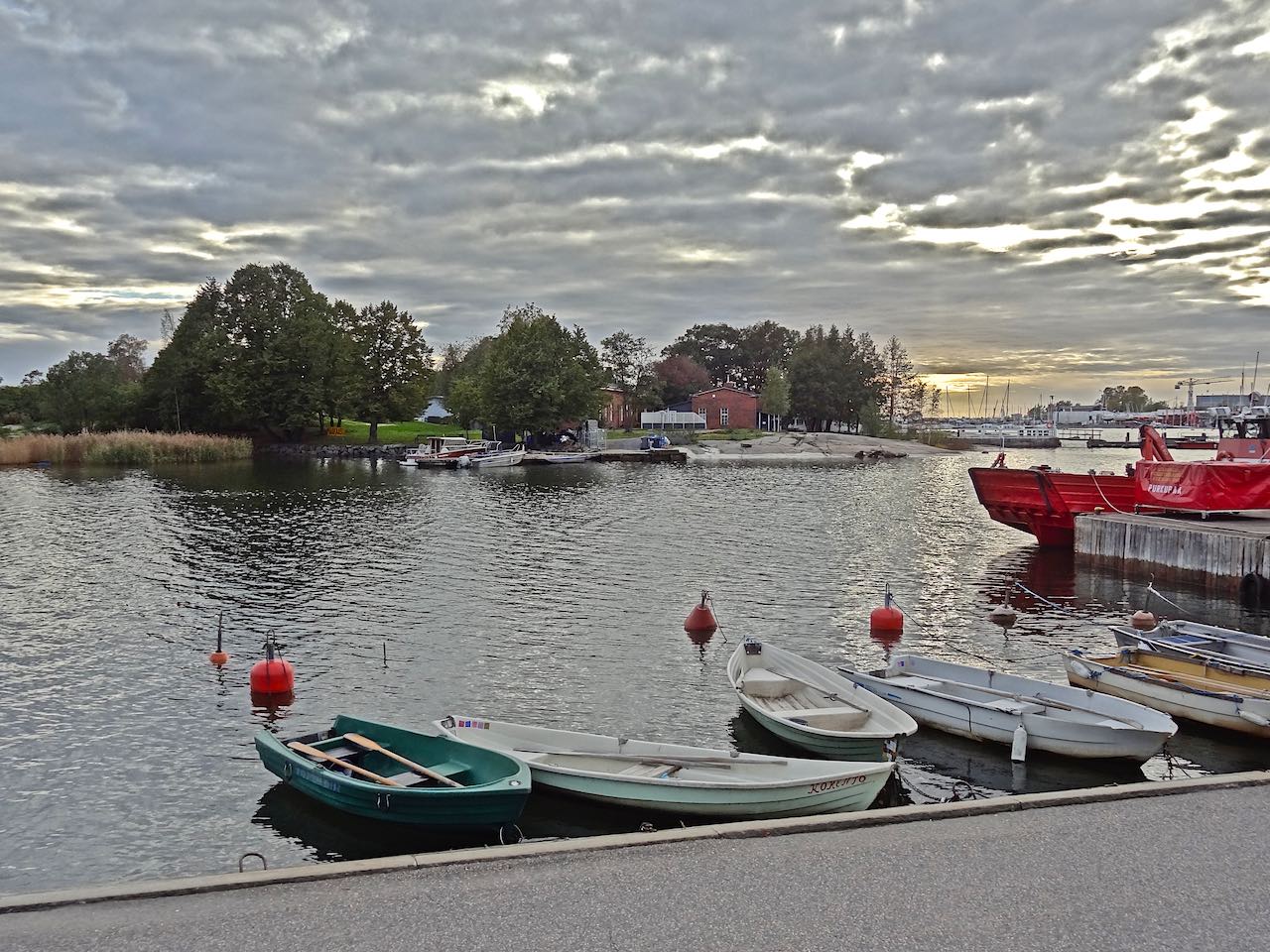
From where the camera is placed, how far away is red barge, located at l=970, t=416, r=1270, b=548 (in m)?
35.8

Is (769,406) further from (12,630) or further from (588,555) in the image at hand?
(12,630)

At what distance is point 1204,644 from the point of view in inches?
755

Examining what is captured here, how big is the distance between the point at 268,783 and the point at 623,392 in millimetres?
140745

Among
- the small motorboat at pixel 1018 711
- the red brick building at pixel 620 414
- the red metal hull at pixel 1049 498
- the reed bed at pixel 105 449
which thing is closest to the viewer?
the small motorboat at pixel 1018 711

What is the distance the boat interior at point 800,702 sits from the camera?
1532 cm

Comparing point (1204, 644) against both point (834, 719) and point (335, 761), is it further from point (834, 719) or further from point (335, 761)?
point (335, 761)

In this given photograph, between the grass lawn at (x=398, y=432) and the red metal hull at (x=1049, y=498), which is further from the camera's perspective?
the grass lawn at (x=398, y=432)

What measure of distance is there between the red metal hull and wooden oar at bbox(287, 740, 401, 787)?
116ft

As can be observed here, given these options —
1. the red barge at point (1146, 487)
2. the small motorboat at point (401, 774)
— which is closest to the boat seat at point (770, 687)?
the small motorboat at point (401, 774)

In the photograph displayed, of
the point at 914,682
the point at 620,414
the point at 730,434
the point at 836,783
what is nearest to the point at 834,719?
the point at 914,682

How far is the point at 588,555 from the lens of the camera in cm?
3866

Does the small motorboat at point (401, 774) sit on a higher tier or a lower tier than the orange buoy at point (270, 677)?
higher

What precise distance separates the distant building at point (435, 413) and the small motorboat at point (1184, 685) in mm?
147327

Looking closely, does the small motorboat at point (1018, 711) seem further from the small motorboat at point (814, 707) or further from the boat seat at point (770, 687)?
the boat seat at point (770, 687)
